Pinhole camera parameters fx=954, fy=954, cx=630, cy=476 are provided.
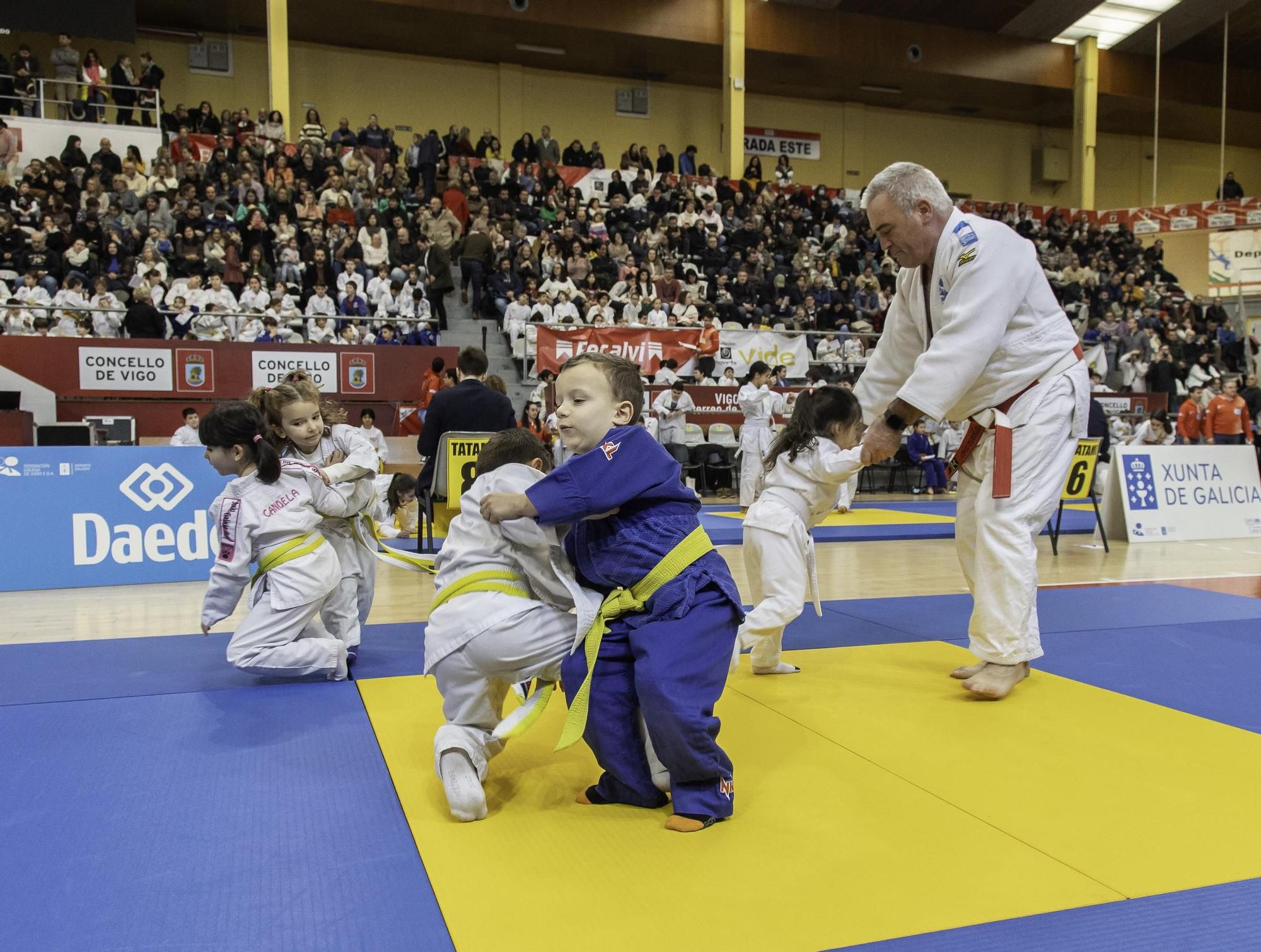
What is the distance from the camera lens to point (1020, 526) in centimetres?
319

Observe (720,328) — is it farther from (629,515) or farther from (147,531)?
(629,515)

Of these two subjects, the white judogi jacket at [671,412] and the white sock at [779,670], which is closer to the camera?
the white sock at [779,670]

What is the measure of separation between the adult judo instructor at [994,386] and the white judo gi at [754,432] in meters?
7.07

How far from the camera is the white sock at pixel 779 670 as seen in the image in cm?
356

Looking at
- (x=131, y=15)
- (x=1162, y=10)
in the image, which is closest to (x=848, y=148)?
(x=1162, y=10)

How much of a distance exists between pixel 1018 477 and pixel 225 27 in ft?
66.8

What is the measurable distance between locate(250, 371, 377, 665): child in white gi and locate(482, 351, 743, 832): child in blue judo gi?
5.38 ft

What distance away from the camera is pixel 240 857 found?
2.00 meters

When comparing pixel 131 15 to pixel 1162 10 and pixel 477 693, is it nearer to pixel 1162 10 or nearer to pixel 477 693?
pixel 477 693

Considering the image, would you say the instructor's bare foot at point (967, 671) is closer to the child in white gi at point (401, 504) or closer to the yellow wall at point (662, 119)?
the child in white gi at point (401, 504)

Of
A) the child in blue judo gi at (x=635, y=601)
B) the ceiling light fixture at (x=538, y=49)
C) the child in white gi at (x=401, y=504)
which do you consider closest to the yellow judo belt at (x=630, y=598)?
the child in blue judo gi at (x=635, y=601)

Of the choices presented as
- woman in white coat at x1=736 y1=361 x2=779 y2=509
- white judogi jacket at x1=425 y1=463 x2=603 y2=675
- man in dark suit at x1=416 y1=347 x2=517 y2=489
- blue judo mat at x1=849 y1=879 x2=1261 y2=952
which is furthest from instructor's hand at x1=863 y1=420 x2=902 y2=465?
woman in white coat at x1=736 y1=361 x2=779 y2=509

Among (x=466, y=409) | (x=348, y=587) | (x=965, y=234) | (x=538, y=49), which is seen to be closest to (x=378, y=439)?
(x=466, y=409)

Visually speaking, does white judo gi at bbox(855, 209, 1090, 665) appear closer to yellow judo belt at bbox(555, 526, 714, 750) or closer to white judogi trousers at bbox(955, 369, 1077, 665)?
white judogi trousers at bbox(955, 369, 1077, 665)
